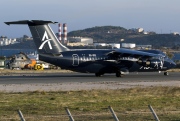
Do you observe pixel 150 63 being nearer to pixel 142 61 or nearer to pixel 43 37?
pixel 142 61

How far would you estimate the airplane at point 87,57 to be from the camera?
181 ft

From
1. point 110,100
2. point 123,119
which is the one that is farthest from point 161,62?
point 123,119

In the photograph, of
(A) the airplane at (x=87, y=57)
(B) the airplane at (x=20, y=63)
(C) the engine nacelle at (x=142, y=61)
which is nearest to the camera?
(A) the airplane at (x=87, y=57)

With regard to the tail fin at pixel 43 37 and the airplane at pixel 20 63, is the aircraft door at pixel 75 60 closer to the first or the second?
the tail fin at pixel 43 37

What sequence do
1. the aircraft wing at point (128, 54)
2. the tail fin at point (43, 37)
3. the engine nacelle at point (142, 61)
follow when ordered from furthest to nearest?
the engine nacelle at point (142, 61), the aircraft wing at point (128, 54), the tail fin at point (43, 37)

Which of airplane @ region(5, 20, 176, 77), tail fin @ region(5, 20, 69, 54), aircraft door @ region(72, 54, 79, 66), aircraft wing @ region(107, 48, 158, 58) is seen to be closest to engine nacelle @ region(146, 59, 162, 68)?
airplane @ region(5, 20, 176, 77)

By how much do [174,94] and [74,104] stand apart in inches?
369

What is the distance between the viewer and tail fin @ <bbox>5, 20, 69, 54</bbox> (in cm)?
5528

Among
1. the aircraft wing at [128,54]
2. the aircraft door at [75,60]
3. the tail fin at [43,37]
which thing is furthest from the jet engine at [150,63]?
the tail fin at [43,37]

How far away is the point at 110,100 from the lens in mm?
32125

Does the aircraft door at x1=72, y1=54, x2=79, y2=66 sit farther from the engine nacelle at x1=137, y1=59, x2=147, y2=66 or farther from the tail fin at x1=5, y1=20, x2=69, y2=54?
the engine nacelle at x1=137, y1=59, x2=147, y2=66

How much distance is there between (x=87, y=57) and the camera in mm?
55906

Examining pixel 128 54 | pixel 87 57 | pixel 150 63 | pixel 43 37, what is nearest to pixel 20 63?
pixel 43 37

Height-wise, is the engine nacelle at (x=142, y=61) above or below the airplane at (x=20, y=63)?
above
